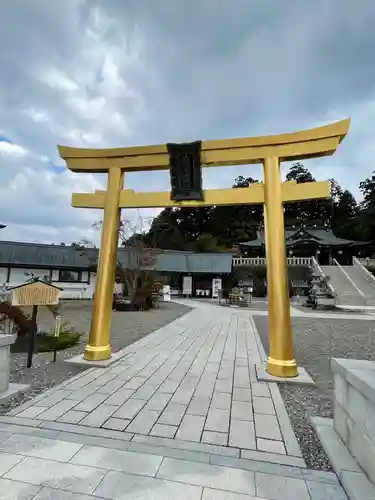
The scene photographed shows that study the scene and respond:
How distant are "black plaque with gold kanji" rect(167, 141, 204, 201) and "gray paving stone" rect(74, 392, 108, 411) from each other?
126 inches

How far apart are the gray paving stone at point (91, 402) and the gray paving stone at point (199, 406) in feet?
→ 3.42

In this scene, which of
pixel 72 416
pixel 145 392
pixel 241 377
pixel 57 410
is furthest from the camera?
pixel 241 377

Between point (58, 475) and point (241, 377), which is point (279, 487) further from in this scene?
point (241, 377)

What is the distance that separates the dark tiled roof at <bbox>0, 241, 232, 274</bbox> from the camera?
20297 mm

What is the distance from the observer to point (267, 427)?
2871mm

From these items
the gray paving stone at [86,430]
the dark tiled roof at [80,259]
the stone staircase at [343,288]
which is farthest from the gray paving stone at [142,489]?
the stone staircase at [343,288]

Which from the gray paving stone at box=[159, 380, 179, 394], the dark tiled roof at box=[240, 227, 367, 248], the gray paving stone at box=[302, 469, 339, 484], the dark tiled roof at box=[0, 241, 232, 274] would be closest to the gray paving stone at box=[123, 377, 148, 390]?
the gray paving stone at box=[159, 380, 179, 394]

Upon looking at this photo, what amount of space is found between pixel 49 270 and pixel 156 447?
21.8 meters

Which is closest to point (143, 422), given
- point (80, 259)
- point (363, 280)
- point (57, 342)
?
point (57, 342)

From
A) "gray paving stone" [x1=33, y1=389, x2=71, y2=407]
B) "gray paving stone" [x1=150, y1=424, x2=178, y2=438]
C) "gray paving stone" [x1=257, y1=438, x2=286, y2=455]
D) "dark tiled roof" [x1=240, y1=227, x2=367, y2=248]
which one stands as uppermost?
"dark tiled roof" [x1=240, y1=227, x2=367, y2=248]

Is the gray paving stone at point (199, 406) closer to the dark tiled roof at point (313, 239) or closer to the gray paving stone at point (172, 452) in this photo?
the gray paving stone at point (172, 452)

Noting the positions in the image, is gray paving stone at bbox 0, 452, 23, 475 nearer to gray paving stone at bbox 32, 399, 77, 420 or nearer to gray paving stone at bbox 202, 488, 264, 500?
gray paving stone at bbox 32, 399, 77, 420

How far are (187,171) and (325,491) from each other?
4362 mm

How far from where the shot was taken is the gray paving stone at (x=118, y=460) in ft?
6.88
